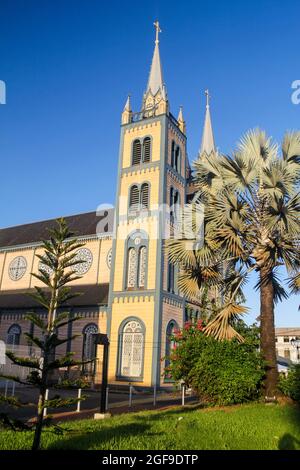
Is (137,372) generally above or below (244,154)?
below

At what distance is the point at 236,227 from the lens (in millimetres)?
14305

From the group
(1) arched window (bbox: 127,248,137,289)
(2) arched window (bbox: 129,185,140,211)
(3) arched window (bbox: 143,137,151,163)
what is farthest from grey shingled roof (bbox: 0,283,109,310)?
(3) arched window (bbox: 143,137,151,163)

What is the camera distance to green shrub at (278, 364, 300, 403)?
12672 mm

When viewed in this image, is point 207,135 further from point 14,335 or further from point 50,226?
point 14,335

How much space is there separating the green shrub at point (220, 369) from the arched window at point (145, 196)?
628 inches

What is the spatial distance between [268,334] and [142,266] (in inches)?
591

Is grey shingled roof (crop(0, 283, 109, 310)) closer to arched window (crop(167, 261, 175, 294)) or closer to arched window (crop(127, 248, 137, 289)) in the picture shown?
arched window (crop(127, 248, 137, 289))

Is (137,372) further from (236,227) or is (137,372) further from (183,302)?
(236,227)

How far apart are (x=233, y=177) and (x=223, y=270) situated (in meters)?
3.69

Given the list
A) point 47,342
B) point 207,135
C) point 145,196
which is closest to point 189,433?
point 47,342

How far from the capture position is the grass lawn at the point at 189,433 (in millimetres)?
7852
